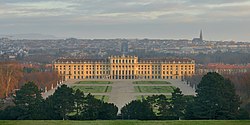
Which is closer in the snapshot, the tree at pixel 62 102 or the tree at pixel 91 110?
the tree at pixel 91 110

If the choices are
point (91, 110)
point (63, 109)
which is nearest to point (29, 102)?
A: point (63, 109)

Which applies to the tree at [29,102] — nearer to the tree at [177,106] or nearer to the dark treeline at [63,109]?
the dark treeline at [63,109]

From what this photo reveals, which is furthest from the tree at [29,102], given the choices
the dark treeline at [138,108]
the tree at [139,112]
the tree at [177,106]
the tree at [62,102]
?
the tree at [177,106]

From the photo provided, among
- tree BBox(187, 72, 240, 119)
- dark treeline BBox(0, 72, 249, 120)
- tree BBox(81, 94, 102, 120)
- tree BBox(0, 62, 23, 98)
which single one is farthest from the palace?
tree BBox(187, 72, 240, 119)

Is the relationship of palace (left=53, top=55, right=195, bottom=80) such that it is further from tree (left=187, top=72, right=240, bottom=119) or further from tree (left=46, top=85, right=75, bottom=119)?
tree (left=187, top=72, right=240, bottom=119)

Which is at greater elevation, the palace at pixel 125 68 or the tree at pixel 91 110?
the tree at pixel 91 110

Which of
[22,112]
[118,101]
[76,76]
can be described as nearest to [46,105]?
[22,112]

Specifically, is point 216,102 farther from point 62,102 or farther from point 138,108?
point 62,102
